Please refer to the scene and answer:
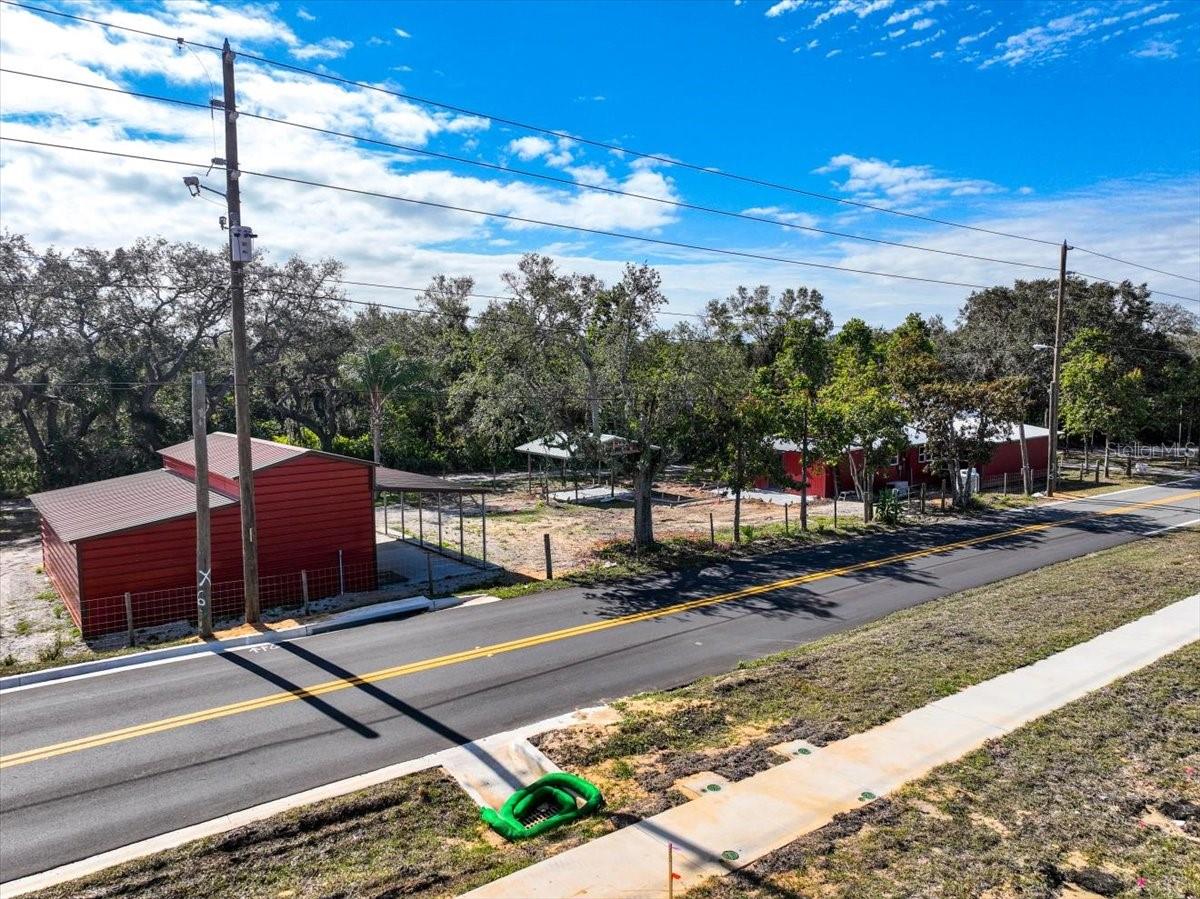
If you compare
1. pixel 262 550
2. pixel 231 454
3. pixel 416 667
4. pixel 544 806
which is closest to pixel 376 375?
pixel 231 454

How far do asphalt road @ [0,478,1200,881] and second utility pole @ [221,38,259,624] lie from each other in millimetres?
2127

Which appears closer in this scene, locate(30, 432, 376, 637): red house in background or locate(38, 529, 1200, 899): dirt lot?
locate(38, 529, 1200, 899): dirt lot

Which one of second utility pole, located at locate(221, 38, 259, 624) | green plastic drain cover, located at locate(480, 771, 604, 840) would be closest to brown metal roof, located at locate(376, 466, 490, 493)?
second utility pole, located at locate(221, 38, 259, 624)

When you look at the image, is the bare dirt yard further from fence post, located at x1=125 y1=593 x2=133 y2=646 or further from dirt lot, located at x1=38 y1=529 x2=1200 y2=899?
dirt lot, located at x1=38 y1=529 x2=1200 y2=899

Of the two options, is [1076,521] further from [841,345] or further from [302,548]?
[841,345]

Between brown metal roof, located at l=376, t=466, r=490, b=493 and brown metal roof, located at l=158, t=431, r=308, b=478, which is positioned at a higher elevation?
brown metal roof, located at l=158, t=431, r=308, b=478

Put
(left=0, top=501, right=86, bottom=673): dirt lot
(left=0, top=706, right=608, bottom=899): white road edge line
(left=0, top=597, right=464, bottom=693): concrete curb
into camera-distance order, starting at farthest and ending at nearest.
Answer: (left=0, top=501, right=86, bottom=673): dirt lot < (left=0, top=597, right=464, bottom=693): concrete curb < (left=0, top=706, right=608, bottom=899): white road edge line

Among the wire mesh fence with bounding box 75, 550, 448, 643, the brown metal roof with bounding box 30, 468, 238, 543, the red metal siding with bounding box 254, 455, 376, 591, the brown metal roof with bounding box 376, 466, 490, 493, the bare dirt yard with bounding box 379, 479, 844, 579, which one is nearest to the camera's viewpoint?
the wire mesh fence with bounding box 75, 550, 448, 643

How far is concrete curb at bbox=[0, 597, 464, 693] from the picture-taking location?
43.0 ft

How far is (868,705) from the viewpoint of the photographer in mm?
10570

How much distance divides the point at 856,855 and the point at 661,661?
21.6 feet

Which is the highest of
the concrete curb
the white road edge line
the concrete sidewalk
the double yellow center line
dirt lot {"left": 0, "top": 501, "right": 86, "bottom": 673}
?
the concrete sidewalk

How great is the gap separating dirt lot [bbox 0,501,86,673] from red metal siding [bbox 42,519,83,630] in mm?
215

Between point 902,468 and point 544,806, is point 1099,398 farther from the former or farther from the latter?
point 544,806
